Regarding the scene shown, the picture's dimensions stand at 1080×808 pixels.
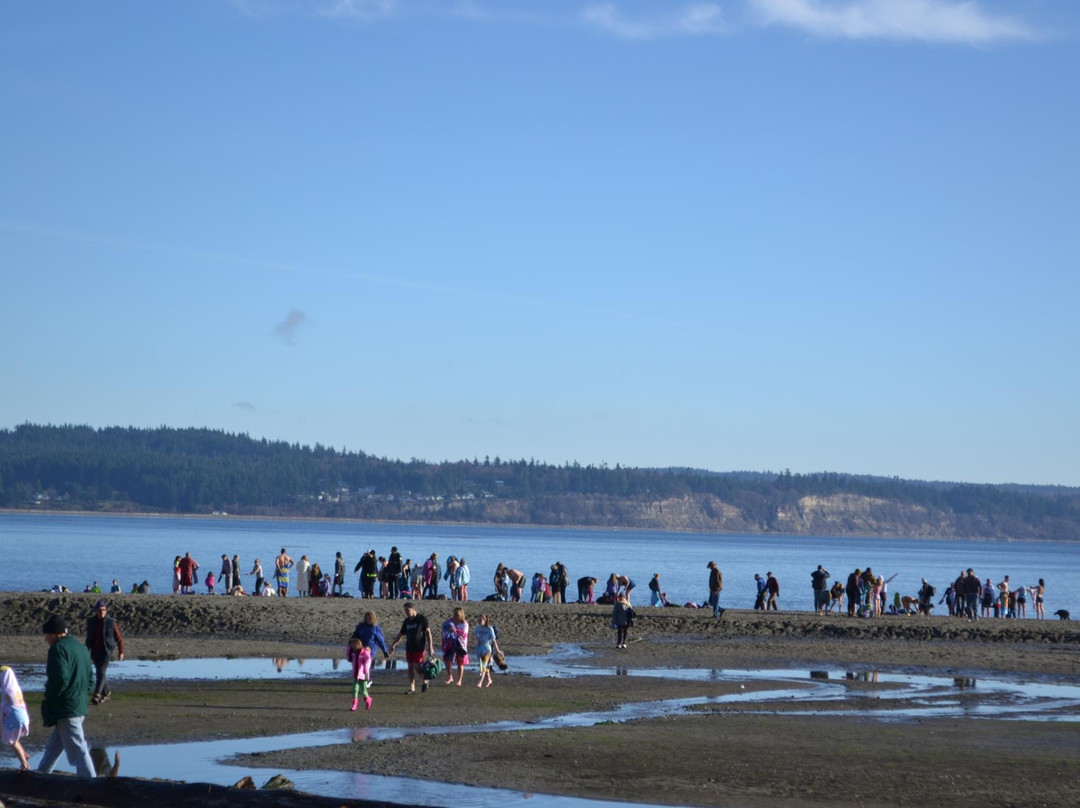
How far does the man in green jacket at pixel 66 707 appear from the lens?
12.9 metres

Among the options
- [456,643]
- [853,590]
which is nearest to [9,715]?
[456,643]

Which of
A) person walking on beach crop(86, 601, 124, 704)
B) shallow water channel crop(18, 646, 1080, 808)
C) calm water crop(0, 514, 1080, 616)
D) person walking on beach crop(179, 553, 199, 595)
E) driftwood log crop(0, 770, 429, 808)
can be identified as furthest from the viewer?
calm water crop(0, 514, 1080, 616)

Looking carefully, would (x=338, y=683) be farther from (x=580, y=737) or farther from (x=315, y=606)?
(x=315, y=606)

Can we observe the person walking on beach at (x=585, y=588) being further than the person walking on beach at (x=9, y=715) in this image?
Yes

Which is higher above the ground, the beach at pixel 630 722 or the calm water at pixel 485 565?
the beach at pixel 630 722

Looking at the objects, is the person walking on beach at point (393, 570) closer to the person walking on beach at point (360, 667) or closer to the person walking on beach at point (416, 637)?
the person walking on beach at point (416, 637)

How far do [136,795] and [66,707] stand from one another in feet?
5.57

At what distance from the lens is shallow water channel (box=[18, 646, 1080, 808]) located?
47.9 ft

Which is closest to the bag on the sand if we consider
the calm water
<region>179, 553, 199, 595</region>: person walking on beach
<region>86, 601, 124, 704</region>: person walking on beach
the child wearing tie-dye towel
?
the child wearing tie-dye towel

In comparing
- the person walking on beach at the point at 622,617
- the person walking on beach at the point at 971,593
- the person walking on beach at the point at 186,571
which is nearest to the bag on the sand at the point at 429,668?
the person walking on beach at the point at 622,617

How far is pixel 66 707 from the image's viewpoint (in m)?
13.0

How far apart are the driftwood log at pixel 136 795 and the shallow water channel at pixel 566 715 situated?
231 cm

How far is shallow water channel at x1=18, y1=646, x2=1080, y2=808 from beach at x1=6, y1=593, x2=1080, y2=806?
306mm

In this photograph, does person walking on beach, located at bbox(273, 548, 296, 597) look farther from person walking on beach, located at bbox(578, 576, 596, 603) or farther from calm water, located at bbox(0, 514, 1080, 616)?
calm water, located at bbox(0, 514, 1080, 616)
